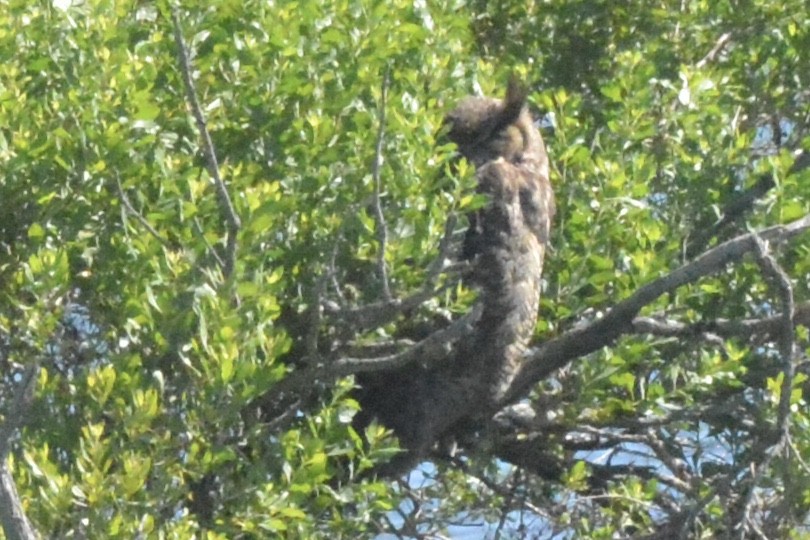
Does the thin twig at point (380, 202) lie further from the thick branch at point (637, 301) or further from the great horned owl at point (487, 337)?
the great horned owl at point (487, 337)

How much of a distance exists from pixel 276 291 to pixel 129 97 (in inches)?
21.4

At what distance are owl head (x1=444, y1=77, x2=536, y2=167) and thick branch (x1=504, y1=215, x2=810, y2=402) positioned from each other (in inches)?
37.1

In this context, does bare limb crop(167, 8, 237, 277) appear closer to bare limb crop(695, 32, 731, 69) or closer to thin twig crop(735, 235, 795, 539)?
thin twig crop(735, 235, 795, 539)

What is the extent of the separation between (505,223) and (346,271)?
2.68 ft

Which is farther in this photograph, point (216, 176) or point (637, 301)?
point (637, 301)

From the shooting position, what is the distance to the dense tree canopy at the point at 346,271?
316cm

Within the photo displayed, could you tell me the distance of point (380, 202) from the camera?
345 cm

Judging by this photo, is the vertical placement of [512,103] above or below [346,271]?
above

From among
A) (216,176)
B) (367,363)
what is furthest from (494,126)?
(216,176)

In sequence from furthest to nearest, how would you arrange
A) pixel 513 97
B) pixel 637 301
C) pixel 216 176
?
pixel 513 97, pixel 637 301, pixel 216 176

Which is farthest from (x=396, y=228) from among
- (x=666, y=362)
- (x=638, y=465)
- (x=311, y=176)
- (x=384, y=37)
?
(x=638, y=465)

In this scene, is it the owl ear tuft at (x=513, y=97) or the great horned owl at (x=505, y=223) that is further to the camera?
the owl ear tuft at (x=513, y=97)

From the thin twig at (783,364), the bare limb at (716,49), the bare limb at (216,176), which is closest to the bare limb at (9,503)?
the bare limb at (216,176)

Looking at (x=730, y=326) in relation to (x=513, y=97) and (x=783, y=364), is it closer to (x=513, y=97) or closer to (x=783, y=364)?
(x=783, y=364)
